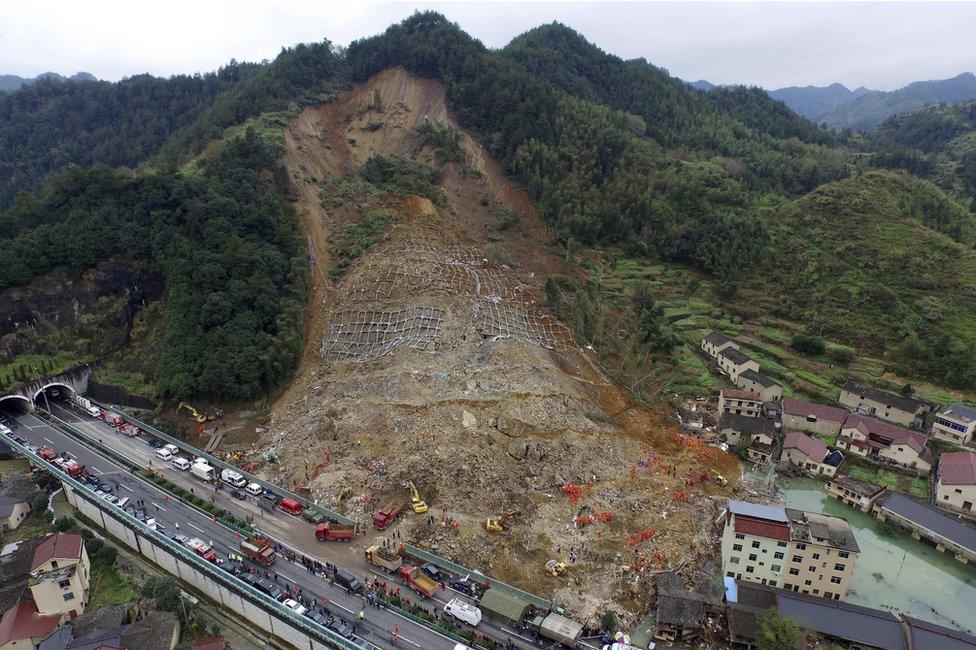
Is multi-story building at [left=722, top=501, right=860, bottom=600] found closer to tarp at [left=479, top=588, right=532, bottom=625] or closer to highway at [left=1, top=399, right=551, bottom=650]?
tarp at [left=479, top=588, right=532, bottom=625]

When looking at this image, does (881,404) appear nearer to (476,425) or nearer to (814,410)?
(814,410)

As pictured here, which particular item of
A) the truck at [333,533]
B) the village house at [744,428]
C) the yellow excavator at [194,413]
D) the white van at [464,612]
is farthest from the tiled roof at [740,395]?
the yellow excavator at [194,413]

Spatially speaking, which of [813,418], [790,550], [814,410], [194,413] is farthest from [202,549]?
[814,410]

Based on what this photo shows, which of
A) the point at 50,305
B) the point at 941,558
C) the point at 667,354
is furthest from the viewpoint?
the point at 667,354

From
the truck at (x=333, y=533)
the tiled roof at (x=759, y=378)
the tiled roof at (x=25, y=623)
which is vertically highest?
the tiled roof at (x=759, y=378)

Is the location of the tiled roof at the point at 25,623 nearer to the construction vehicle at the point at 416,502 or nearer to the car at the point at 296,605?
the car at the point at 296,605

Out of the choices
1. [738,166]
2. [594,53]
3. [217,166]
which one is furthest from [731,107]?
[217,166]

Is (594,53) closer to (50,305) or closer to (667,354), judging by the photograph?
(667,354)
